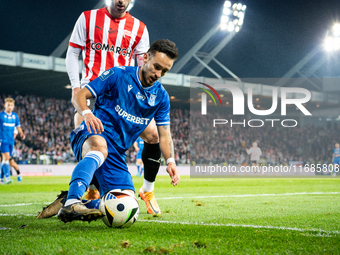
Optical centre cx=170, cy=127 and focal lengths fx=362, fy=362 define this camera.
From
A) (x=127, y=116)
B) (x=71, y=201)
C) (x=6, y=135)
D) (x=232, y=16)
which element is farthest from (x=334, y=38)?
(x=71, y=201)

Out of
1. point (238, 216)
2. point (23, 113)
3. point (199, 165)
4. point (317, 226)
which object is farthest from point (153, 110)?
point (23, 113)

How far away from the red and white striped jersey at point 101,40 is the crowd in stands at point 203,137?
17.8 meters

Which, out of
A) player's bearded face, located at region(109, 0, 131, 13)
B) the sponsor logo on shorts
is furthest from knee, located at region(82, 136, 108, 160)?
player's bearded face, located at region(109, 0, 131, 13)

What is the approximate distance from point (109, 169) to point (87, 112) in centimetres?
59

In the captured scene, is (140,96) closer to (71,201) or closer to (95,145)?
(95,145)

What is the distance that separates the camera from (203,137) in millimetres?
32156

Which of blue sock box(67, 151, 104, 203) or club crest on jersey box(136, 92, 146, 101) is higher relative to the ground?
club crest on jersey box(136, 92, 146, 101)

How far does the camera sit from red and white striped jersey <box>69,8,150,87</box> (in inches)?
156

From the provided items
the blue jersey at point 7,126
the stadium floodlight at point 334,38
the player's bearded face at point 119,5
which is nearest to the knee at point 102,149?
the player's bearded face at point 119,5

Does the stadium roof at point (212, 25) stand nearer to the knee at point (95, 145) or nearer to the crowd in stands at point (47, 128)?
the crowd in stands at point (47, 128)

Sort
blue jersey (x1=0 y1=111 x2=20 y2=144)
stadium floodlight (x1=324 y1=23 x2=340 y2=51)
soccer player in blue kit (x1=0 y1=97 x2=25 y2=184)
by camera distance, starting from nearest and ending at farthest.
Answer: soccer player in blue kit (x1=0 y1=97 x2=25 y2=184) → blue jersey (x1=0 y1=111 x2=20 y2=144) → stadium floodlight (x1=324 y1=23 x2=340 y2=51)

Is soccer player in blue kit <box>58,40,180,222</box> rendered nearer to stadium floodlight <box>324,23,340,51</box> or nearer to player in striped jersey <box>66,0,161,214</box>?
player in striped jersey <box>66,0,161,214</box>

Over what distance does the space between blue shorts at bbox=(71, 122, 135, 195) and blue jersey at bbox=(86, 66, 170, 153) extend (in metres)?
0.07

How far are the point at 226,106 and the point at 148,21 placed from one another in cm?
1157
